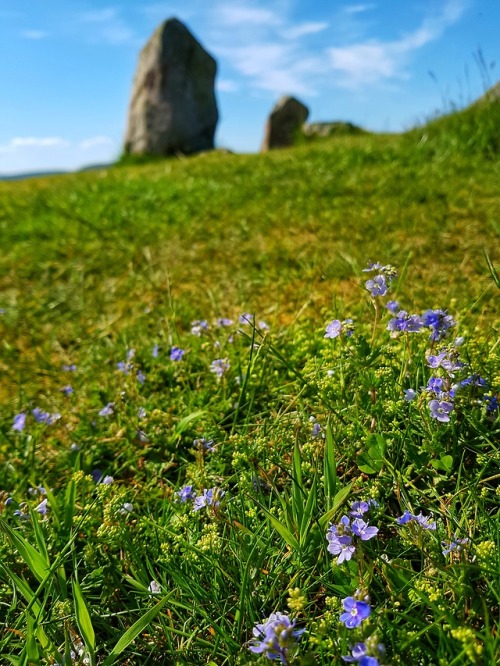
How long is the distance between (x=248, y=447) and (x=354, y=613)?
0.83m

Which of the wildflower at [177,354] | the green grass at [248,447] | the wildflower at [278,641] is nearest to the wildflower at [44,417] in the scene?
the green grass at [248,447]

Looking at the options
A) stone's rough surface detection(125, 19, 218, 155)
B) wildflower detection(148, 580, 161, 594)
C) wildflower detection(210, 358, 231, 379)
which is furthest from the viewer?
stone's rough surface detection(125, 19, 218, 155)

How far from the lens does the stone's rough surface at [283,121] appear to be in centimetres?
1714

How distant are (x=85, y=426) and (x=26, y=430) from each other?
0.34m

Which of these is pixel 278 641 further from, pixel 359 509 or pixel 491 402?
pixel 491 402

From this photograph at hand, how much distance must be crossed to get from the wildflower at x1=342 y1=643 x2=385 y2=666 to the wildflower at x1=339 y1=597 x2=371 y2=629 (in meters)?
0.04

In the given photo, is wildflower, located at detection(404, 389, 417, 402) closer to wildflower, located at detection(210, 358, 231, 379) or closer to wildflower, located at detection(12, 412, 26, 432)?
wildflower, located at detection(210, 358, 231, 379)

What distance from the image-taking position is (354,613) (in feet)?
4.24

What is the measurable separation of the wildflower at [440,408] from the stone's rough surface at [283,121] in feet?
53.7

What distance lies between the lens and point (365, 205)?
16.2 ft

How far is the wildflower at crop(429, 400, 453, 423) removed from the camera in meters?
1.73

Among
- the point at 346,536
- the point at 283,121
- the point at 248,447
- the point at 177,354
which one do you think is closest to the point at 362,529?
the point at 346,536

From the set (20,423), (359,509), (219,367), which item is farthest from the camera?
(20,423)

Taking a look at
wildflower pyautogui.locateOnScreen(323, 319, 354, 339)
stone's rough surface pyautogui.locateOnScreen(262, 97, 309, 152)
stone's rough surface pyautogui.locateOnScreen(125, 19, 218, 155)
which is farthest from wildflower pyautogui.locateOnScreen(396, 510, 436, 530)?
stone's rough surface pyautogui.locateOnScreen(262, 97, 309, 152)
